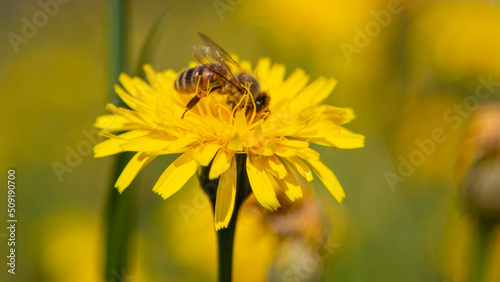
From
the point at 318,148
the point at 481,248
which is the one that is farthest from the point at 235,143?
the point at 318,148

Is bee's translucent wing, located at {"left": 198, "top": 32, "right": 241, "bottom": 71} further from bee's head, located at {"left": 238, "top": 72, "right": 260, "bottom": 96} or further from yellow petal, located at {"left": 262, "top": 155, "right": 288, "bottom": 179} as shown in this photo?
yellow petal, located at {"left": 262, "top": 155, "right": 288, "bottom": 179}

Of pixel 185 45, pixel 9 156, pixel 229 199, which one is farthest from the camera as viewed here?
pixel 185 45

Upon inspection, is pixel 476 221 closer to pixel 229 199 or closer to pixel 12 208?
pixel 229 199

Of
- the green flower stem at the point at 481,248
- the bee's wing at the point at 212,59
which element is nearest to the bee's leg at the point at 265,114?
the bee's wing at the point at 212,59

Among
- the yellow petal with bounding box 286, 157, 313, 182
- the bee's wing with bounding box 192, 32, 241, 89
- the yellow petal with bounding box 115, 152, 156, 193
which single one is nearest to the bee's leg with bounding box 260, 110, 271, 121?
the bee's wing with bounding box 192, 32, 241, 89

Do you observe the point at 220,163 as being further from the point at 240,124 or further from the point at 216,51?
the point at 216,51

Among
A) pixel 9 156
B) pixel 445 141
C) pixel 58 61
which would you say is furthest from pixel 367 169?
pixel 58 61
